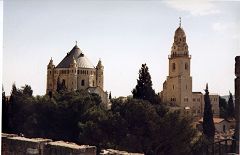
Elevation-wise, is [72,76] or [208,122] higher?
[72,76]

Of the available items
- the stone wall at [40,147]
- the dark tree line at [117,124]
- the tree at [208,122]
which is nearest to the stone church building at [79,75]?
the dark tree line at [117,124]

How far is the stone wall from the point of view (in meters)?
3.02

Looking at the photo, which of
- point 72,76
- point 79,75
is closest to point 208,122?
point 72,76

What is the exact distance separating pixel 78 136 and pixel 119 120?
0.75 m

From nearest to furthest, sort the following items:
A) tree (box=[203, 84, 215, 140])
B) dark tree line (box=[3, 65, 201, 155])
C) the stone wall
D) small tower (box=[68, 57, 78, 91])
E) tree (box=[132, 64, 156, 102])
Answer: the stone wall
dark tree line (box=[3, 65, 201, 155])
tree (box=[132, 64, 156, 102])
tree (box=[203, 84, 215, 140])
small tower (box=[68, 57, 78, 91])

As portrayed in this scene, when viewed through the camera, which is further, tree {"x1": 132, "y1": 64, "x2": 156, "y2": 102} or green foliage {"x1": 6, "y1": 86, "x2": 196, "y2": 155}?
tree {"x1": 132, "y1": 64, "x2": 156, "y2": 102}

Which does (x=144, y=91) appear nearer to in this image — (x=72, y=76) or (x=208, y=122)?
(x=208, y=122)

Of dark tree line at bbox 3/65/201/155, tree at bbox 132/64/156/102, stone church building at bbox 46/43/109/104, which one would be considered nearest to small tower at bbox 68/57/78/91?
stone church building at bbox 46/43/109/104

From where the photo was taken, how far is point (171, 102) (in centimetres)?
796

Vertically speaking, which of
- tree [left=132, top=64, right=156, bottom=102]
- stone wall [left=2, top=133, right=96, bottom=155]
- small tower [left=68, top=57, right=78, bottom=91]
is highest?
small tower [left=68, top=57, right=78, bottom=91]

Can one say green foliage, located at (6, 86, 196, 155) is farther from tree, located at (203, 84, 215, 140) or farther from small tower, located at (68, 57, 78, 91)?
small tower, located at (68, 57, 78, 91)

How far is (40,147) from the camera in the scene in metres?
3.26

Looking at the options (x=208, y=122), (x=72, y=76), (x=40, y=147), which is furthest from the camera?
(x=72, y=76)

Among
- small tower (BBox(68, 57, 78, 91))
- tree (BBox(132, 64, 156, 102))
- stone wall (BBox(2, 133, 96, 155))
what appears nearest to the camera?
stone wall (BBox(2, 133, 96, 155))
